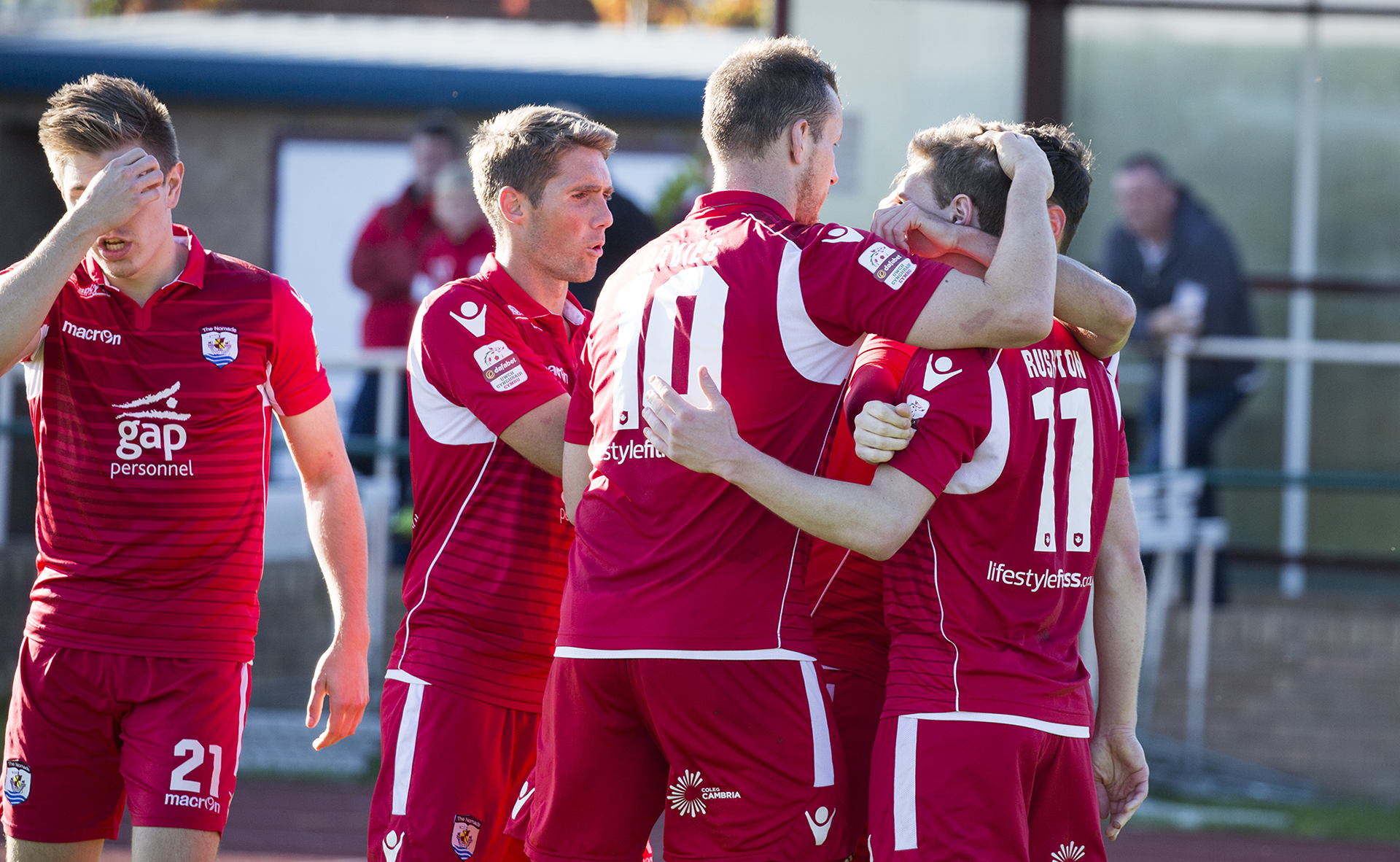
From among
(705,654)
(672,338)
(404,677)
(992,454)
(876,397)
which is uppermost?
(672,338)

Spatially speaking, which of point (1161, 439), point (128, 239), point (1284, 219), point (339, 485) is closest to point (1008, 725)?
point (339, 485)

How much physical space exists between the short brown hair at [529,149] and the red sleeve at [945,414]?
1.18m

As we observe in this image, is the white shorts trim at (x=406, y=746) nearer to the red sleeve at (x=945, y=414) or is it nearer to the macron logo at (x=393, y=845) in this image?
A: the macron logo at (x=393, y=845)

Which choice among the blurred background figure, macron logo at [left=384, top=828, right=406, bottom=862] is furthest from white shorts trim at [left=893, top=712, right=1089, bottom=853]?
the blurred background figure

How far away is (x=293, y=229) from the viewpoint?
463 inches

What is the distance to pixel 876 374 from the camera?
296cm

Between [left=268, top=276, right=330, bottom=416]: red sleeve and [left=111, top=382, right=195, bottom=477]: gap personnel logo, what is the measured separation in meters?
0.25

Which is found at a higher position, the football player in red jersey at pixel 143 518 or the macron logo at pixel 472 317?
the macron logo at pixel 472 317

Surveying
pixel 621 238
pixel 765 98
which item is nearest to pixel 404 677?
pixel 765 98

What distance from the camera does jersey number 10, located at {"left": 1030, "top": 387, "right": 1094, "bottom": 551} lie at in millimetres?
2871

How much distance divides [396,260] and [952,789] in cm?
610

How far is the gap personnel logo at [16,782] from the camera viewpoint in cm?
343

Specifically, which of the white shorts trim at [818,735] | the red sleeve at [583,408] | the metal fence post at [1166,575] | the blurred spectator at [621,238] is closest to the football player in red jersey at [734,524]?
the white shorts trim at [818,735]

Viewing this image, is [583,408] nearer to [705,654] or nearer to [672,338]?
[672,338]
